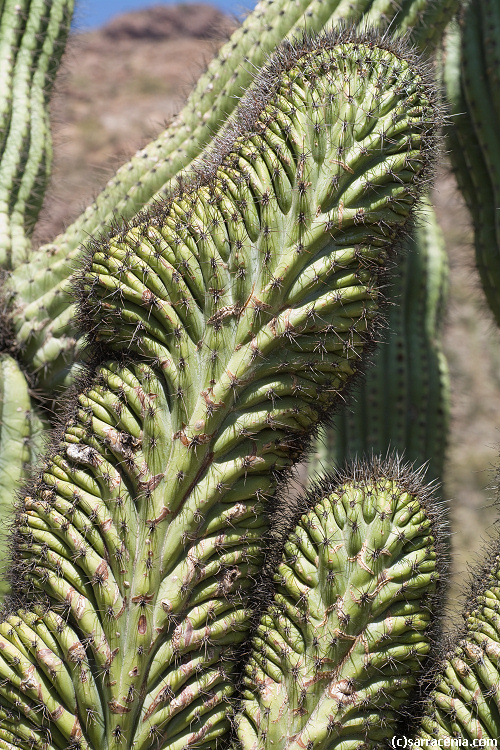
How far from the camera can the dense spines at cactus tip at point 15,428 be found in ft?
8.86

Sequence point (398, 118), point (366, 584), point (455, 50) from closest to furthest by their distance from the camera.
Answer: point (366, 584) < point (398, 118) < point (455, 50)

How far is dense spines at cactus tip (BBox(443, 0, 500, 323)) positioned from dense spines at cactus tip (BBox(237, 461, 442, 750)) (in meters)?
2.07

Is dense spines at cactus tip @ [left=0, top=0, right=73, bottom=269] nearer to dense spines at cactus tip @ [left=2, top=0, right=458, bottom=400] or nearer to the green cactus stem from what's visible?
dense spines at cactus tip @ [left=2, top=0, right=458, bottom=400]

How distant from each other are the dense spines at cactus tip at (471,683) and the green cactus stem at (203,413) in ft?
1.67

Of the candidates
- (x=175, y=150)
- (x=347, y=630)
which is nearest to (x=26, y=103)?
(x=175, y=150)

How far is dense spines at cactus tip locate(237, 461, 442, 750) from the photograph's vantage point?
1.75 metres

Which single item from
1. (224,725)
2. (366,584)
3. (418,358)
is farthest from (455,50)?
(224,725)

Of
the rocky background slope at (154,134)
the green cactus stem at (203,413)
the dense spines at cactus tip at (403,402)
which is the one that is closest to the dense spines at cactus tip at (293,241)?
the green cactus stem at (203,413)

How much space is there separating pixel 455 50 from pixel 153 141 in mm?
1684

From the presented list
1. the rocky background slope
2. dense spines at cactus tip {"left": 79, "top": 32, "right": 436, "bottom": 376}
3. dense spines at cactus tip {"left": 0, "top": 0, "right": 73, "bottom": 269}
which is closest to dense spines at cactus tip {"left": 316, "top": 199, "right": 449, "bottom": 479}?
the rocky background slope

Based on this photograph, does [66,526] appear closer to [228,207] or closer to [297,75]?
[228,207]

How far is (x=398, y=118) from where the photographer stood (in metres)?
1.90

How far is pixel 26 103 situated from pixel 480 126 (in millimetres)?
2116

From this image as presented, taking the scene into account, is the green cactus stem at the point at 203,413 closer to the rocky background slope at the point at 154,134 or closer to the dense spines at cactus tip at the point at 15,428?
the dense spines at cactus tip at the point at 15,428
